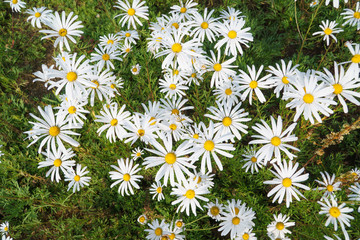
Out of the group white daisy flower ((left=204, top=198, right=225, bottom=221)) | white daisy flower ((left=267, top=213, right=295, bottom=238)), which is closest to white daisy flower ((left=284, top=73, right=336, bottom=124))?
white daisy flower ((left=267, top=213, right=295, bottom=238))

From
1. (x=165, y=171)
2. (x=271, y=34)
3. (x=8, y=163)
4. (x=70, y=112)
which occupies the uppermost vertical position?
(x=271, y=34)

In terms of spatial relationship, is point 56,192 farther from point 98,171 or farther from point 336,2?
point 336,2

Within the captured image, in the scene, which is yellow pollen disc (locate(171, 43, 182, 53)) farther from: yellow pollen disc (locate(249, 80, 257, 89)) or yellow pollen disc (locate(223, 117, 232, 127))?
yellow pollen disc (locate(249, 80, 257, 89))

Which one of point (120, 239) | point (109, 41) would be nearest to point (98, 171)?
point (120, 239)

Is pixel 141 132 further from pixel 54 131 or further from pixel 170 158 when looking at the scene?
pixel 54 131

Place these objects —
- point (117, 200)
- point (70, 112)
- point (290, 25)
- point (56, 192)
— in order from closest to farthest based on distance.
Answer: point (70, 112) → point (117, 200) → point (56, 192) → point (290, 25)

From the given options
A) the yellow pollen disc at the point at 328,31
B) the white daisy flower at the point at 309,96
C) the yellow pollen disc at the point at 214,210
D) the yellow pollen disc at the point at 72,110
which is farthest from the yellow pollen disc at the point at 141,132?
the yellow pollen disc at the point at 328,31

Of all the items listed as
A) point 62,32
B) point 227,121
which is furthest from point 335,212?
point 62,32

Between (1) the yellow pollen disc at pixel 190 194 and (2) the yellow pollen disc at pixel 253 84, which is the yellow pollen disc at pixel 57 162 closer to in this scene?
(1) the yellow pollen disc at pixel 190 194
